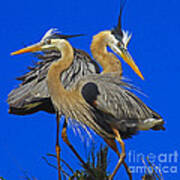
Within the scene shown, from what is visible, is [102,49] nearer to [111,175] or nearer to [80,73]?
[80,73]

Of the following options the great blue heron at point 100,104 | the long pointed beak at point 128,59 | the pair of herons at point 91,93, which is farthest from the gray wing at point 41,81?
the long pointed beak at point 128,59

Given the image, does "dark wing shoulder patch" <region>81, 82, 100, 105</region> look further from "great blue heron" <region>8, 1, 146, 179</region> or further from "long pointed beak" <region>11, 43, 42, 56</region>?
"long pointed beak" <region>11, 43, 42, 56</region>

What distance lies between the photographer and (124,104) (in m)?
6.59

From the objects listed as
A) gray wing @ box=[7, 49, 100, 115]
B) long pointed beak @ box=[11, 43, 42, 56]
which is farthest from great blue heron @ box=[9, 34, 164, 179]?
long pointed beak @ box=[11, 43, 42, 56]

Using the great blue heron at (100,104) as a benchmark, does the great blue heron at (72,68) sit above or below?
above

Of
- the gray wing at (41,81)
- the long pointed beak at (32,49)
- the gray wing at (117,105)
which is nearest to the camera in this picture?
the gray wing at (117,105)

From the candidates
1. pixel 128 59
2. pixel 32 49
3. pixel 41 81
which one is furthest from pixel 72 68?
pixel 128 59

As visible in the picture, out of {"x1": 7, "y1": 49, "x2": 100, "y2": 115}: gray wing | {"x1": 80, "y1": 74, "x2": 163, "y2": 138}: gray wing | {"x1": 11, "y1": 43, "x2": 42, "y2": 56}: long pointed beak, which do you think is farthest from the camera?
{"x1": 11, "y1": 43, "x2": 42, "y2": 56}: long pointed beak

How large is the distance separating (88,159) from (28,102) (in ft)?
3.05

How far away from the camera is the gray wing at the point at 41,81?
6848mm

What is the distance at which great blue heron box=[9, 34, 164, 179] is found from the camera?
654 cm

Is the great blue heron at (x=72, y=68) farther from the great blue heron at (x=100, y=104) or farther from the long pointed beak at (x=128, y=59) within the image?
the great blue heron at (x=100, y=104)

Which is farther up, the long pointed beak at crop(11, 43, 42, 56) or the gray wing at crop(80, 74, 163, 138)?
the long pointed beak at crop(11, 43, 42, 56)

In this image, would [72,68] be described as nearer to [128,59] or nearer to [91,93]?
[128,59]
